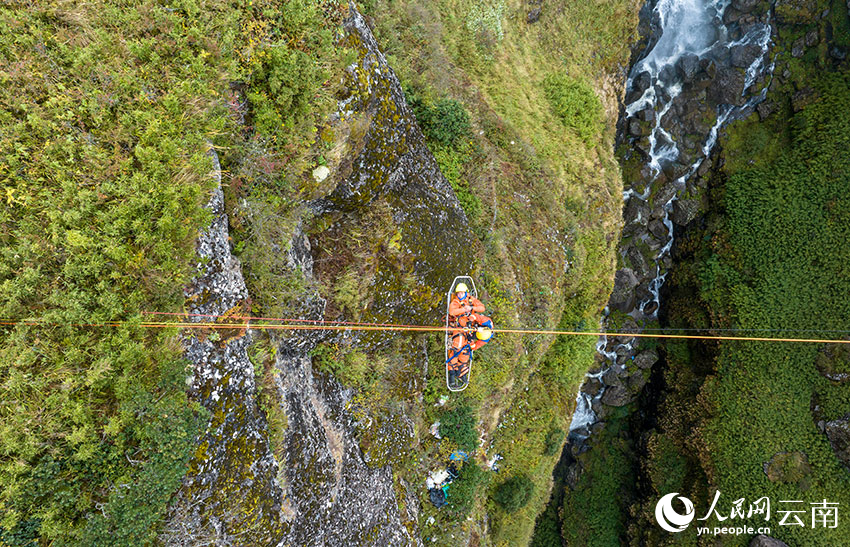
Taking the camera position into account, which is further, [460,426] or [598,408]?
[598,408]

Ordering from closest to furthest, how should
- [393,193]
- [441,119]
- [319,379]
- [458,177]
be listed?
[319,379], [393,193], [441,119], [458,177]

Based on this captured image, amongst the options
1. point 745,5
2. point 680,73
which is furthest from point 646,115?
point 745,5

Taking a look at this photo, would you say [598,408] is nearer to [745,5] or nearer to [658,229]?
[658,229]

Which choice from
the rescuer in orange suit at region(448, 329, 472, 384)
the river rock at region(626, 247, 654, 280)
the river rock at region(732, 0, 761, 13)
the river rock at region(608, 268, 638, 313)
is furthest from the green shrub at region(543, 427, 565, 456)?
the river rock at region(732, 0, 761, 13)

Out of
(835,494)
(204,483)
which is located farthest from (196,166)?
(835,494)

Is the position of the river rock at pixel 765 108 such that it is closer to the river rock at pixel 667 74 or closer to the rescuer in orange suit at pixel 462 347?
the river rock at pixel 667 74

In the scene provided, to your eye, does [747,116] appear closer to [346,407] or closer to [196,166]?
[346,407]

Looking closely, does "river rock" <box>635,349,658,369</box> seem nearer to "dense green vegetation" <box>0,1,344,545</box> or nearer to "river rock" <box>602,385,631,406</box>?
"river rock" <box>602,385,631,406</box>
